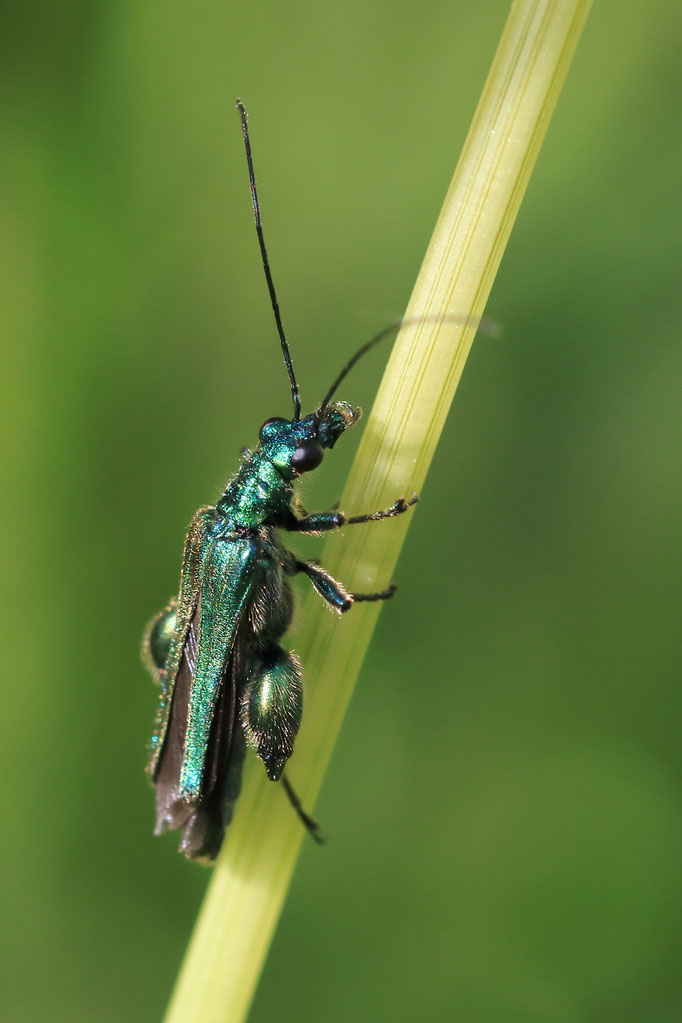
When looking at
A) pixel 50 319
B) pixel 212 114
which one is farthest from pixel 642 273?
pixel 50 319

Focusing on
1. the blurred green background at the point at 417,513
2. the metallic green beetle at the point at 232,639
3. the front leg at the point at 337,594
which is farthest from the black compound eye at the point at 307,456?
the front leg at the point at 337,594

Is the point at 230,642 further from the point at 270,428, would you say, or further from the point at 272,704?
the point at 270,428

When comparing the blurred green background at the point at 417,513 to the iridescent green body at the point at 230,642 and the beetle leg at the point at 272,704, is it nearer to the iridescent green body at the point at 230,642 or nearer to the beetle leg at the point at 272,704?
the iridescent green body at the point at 230,642

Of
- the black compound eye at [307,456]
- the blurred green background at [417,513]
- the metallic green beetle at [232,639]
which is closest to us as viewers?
the metallic green beetle at [232,639]

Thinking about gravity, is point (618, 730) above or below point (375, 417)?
above

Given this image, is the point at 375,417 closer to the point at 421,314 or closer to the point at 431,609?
the point at 421,314
